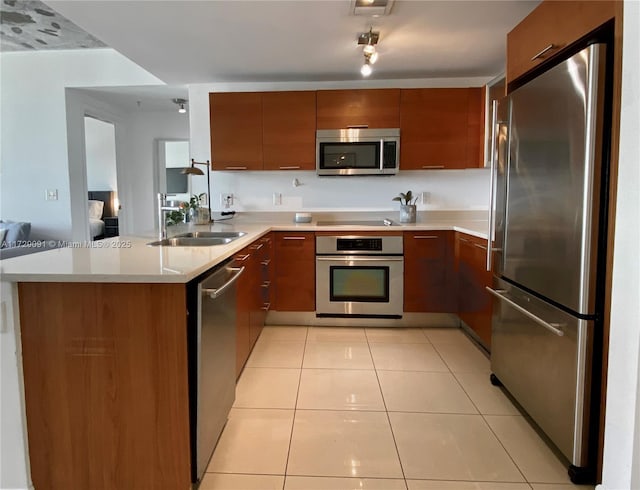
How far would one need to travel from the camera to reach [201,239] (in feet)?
8.89

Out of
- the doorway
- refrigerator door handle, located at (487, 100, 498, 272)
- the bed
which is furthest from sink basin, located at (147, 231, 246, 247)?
the doorway

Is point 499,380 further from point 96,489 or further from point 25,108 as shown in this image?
point 25,108

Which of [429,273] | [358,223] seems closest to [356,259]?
[358,223]

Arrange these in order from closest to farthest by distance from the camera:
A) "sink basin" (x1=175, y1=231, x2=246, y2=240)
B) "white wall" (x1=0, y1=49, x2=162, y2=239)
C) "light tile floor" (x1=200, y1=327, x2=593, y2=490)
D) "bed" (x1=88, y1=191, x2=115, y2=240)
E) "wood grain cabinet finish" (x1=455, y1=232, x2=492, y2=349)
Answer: "light tile floor" (x1=200, y1=327, x2=593, y2=490) < "wood grain cabinet finish" (x1=455, y1=232, x2=492, y2=349) < "sink basin" (x1=175, y1=231, x2=246, y2=240) < "white wall" (x1=0, y1=49, x2=162, y2=239) < "bed" (x1=88, y1=191, x2=115, y2=240)

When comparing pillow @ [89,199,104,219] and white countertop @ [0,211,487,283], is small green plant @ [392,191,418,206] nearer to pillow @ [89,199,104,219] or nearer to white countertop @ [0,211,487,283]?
white countertop @ [0,211,487,283]

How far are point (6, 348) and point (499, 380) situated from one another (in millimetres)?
2365

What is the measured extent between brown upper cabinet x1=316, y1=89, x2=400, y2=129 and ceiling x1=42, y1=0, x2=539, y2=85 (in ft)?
0.64

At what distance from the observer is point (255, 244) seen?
278cm

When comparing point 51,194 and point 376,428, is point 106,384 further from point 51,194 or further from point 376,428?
point 51,194

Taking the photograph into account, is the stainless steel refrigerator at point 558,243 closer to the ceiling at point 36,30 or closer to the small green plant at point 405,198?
the small green plant at point 405,198

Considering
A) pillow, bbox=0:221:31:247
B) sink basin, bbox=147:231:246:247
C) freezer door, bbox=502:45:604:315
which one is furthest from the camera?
pillow, bbox=0:221:31:247

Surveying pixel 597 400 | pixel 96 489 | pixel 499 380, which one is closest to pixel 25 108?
pixel 96 489

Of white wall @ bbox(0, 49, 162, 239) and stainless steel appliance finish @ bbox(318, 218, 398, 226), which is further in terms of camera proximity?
white wall @ bbox(0, 49, 162, 239)

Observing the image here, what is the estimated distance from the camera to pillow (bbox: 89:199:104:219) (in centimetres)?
687
